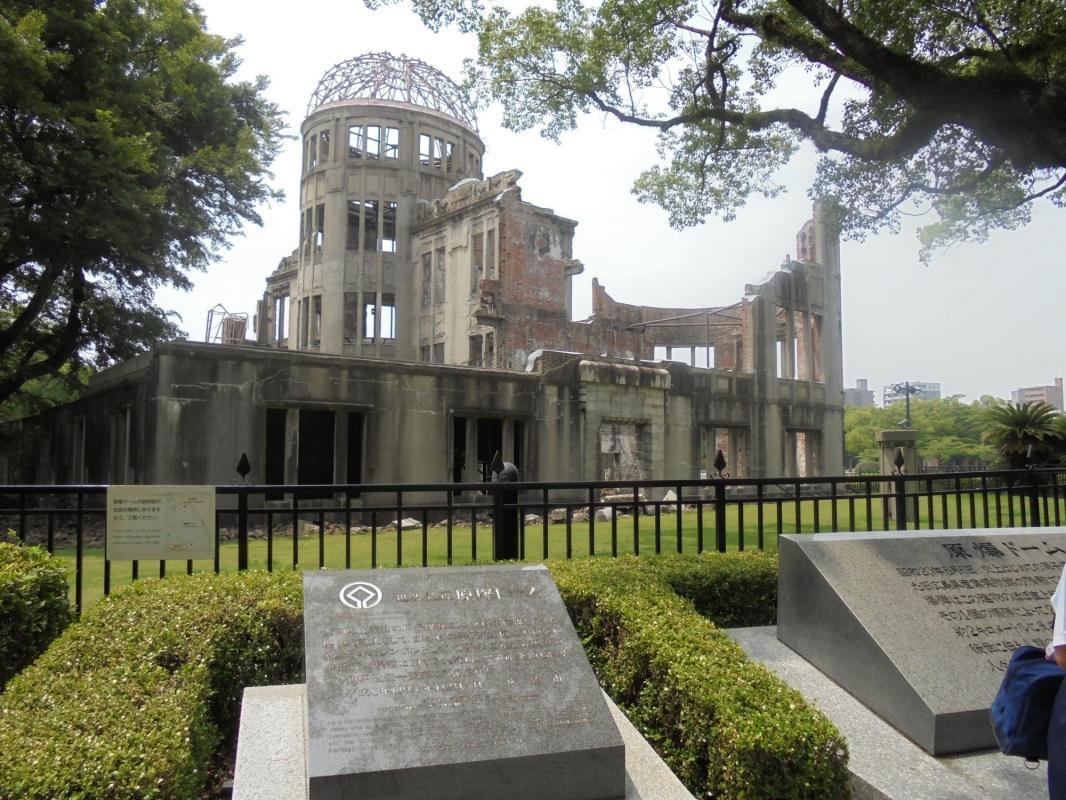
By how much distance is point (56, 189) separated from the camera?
1792cm

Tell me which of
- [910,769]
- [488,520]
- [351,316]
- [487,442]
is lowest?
[910,769]

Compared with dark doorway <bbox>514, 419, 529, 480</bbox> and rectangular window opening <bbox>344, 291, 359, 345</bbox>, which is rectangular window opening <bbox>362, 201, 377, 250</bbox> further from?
A: dark doorway <bbox>514, 419, 529, 480</bbox>

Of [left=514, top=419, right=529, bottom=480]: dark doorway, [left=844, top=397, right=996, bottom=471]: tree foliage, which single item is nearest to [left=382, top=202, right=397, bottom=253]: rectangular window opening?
[left=514, top=419, right=529, bottom=480]: dark doorway

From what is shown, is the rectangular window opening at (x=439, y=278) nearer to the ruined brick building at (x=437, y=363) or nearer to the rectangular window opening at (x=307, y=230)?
the ruined brick building at (x=437, y=363)

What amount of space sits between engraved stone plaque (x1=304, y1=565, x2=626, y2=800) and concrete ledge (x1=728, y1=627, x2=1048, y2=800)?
4.80 feet

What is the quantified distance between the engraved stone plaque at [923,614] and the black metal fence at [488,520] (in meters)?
Answer: 1.48

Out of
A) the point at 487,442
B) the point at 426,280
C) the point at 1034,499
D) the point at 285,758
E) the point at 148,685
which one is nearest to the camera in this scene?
the point at 285,758

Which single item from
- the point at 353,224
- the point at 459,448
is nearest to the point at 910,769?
the point at 459,448

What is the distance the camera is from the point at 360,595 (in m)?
4.34

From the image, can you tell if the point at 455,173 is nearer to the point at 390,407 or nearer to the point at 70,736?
the point at 390,407

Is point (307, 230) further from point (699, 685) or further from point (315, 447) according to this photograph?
point (699, 685)

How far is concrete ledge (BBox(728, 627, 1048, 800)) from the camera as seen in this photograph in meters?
3.92

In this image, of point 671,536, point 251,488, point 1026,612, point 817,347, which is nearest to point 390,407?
point 671,536

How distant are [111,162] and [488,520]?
11.4m
